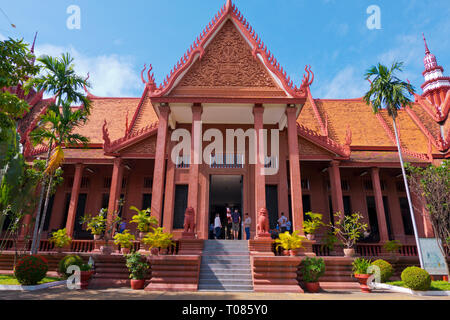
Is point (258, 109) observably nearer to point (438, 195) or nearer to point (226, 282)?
point (226, 282)

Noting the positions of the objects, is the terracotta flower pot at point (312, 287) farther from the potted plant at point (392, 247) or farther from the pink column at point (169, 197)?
the potted plant at point (392, 247)

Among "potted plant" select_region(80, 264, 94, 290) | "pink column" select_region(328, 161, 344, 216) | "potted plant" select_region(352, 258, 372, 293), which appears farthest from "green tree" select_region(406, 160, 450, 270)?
"potted plant" select_region(80, 264, 94, 290)

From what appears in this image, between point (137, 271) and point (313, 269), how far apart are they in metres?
5.79

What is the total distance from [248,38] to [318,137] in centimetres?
648

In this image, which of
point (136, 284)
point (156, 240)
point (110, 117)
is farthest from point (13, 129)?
point (110, 117)

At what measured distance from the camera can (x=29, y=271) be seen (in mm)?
8633

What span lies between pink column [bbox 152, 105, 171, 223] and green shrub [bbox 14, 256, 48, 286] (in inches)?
158

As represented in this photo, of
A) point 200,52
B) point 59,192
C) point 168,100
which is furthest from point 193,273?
point 59,192

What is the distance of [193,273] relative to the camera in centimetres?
902

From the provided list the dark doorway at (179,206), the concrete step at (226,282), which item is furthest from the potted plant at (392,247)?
the dark doorway at (179,206)

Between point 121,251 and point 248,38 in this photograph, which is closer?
point 121,251

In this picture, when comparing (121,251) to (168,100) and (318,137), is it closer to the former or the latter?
(168,100)

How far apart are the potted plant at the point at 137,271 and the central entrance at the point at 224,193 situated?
568cm
